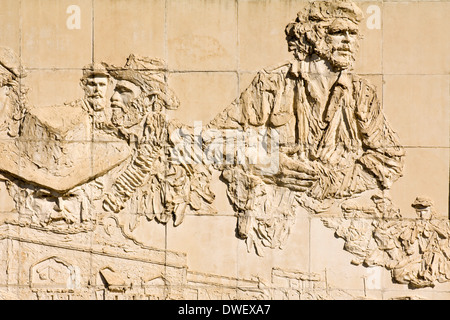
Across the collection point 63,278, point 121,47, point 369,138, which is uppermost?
point 121,47

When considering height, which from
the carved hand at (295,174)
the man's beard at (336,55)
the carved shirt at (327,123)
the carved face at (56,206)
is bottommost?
the carved face at (56,206)

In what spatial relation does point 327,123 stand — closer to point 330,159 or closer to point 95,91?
point 330,159

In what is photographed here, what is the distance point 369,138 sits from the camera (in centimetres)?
1127

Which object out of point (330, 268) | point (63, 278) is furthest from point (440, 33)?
point (63, 278)

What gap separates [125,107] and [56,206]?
1479 millimetres

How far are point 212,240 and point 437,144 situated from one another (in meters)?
3.02

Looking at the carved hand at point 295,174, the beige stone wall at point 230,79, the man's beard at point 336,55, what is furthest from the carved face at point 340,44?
the carved hand at point 295,174

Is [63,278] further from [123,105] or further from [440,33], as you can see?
[440,33]

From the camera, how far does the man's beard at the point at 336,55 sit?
11266 millimetres

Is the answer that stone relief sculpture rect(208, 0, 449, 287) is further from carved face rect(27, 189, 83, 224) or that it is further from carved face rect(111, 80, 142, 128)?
carved face rect(27, 189, 83, 224)

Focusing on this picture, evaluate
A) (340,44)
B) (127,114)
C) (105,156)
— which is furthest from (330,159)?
(105,156)

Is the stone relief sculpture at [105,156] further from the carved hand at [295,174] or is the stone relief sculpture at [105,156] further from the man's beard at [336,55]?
the man's beard at [336,55]

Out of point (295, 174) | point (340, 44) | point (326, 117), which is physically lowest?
point (295, 174)

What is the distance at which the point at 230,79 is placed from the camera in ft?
37.1
